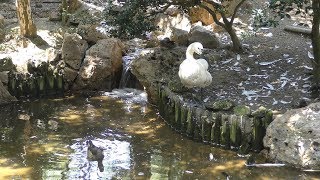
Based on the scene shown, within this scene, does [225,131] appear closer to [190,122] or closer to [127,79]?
[190,122]

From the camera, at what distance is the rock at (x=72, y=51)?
9250 mm

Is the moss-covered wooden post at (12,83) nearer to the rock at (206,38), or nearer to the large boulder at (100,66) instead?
the large boulder at (100,66)

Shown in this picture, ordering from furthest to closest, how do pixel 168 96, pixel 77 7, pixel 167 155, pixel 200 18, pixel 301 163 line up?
pixel 77 7 → pixel 200 18 → pixel 168 96 → pixel 167 155 → pixel 301 163

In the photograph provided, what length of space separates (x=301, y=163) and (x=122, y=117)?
3236 millimetres

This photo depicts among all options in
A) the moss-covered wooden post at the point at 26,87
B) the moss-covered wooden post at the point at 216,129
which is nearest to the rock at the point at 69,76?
the moss-covered wooden post at the point at 26,87

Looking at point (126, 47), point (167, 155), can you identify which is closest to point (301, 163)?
point (167, 155)

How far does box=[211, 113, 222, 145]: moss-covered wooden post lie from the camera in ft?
21.2

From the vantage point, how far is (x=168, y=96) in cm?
750

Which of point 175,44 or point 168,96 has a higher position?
point 175,44

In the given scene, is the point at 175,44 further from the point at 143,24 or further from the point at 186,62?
the point at 186,62

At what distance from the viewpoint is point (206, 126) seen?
21.7ft

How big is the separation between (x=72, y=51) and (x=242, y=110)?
417cm

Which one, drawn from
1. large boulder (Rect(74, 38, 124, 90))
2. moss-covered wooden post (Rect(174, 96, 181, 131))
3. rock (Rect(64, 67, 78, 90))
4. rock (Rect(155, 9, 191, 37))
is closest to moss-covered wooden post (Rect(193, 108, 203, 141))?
moss-covered wooden post (Rect(174, 96, 181, 131))

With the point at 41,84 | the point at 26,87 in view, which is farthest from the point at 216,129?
the point at 26,87
